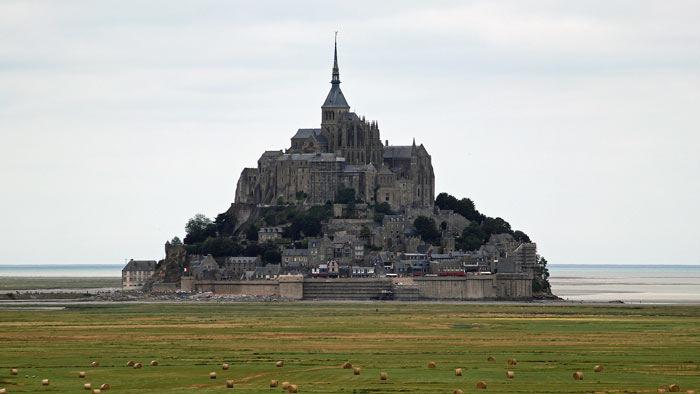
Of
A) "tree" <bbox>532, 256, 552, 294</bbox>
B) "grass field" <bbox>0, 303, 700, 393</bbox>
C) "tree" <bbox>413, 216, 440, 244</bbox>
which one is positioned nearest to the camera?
"grass field" <bbox>0, 303, 700, 393</bbox>

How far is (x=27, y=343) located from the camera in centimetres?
8694

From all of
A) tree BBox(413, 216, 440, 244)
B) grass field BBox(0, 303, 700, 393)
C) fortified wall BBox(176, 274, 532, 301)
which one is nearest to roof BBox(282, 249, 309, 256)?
fortified wall BBox(176, 274, 532, 301)

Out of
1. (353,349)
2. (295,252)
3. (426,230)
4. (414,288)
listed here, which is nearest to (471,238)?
(426,230)

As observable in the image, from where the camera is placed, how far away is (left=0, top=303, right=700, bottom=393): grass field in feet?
209

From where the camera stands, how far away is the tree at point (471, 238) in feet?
635

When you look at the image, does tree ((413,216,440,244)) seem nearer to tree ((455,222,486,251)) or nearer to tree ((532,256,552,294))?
tree ((455,222,486,251))

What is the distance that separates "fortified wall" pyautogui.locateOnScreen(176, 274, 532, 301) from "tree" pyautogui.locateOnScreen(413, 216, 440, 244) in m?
21.0

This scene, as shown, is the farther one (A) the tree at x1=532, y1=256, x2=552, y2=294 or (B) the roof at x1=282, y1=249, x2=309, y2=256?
(B) the roof at x1=282, y1=249, x2=309, y2=256

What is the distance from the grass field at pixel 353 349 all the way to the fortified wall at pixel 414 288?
129ft

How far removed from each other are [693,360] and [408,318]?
156 feet

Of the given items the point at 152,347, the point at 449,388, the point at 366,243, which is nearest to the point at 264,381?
the point at 449,388

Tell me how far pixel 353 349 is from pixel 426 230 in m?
113

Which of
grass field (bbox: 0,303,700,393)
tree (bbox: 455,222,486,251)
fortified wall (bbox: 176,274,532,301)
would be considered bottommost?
grass field (bbox: 0,303,700,393)

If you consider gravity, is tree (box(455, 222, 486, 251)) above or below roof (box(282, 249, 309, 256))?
above
